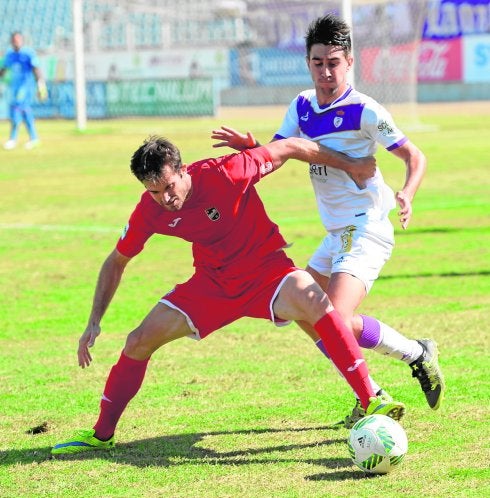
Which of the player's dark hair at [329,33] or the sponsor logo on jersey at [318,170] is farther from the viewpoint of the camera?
the sponsor logo on jersey at [318,170]

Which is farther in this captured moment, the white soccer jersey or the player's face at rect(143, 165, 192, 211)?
the white soccer jersey

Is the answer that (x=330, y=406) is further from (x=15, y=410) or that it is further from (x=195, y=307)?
(x=15, y=410)

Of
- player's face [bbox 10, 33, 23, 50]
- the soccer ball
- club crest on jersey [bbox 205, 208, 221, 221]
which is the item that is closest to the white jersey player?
club crest on jersey [bbox 205, 208, 221, 221]

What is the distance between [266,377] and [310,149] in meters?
1.95

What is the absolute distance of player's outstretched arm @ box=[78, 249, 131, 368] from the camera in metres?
5.69

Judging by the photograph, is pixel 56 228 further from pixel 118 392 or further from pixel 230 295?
pixel 230 295

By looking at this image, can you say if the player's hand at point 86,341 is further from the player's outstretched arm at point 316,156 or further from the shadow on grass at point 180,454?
the player's outstretched arm at point 316,156

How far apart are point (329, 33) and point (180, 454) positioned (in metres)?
2.39

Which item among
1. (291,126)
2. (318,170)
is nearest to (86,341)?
(318,170)

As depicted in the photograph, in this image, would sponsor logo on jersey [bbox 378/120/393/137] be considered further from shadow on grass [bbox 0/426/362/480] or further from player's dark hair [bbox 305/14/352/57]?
shadow on grass [bbox 0/426/362/480]

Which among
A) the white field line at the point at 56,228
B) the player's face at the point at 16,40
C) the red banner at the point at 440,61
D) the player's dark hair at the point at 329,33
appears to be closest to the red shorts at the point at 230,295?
the player's dark hair at the point at 329,33

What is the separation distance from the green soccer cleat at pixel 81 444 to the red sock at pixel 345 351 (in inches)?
50.8

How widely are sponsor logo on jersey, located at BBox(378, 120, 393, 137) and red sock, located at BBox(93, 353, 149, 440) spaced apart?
1.83m

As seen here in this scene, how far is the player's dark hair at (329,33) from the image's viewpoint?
5871 millimetres
